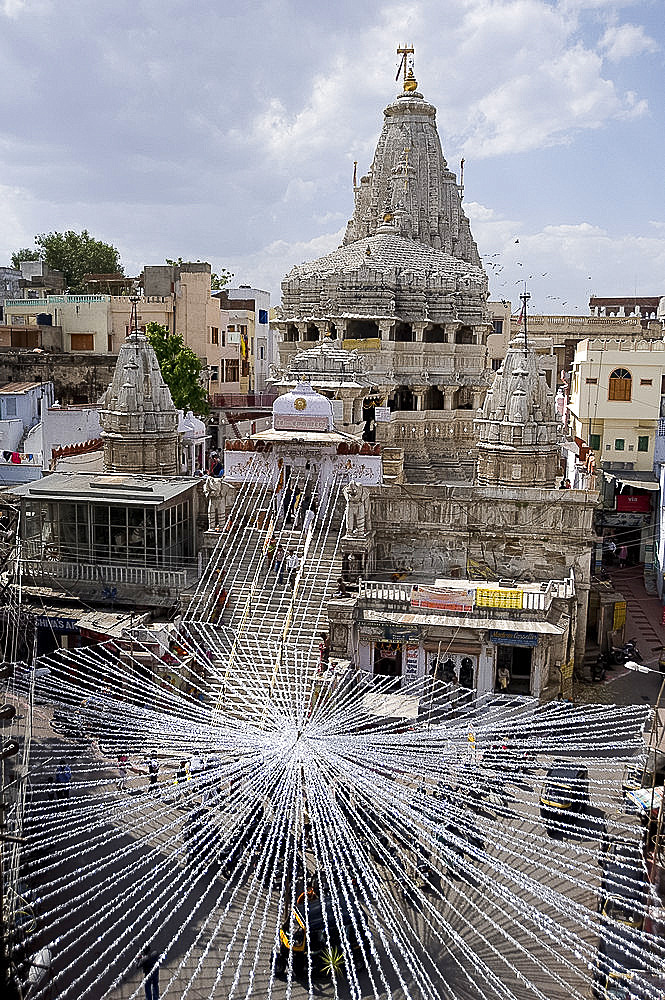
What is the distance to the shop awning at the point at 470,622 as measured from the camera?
21.2 meters

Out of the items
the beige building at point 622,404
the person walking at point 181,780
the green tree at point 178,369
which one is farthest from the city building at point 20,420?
the beige building at point 622,404

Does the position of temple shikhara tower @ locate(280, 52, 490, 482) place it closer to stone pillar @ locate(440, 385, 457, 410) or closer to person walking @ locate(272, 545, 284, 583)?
stone pillar @ locate(440, 385, 457, 410)

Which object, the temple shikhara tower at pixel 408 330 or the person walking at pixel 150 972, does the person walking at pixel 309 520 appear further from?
the person walking at pixel 150 972

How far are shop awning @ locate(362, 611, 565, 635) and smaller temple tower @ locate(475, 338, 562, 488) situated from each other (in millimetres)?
6287

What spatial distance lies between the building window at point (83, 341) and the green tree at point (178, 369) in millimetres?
4687

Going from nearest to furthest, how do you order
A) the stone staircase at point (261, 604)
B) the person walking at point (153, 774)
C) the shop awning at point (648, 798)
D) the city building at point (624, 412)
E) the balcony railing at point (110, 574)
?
the shop awning at point (648, 798), the person walking at point (153, 774), the stone staircase at point (261, 604), the balcony railing at point (110, 574), the city building at point (624, 412)

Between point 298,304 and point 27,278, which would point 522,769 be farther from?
point 27,278

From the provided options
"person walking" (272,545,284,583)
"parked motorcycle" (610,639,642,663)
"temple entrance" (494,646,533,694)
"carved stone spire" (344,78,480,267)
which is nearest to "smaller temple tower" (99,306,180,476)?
"person walking" (272,545,284,583)

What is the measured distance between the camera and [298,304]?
37156mm

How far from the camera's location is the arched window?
1615 inches

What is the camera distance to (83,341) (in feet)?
145

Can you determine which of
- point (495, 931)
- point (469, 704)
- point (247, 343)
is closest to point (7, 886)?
point (495, 931)

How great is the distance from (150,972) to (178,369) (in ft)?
94.6

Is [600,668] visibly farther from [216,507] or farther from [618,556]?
[618,556]
